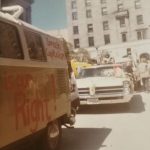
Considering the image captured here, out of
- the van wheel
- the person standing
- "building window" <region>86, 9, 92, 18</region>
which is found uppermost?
"building window" <region>86, 9, 92, 18</region>

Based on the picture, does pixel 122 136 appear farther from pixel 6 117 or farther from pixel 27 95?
pixel 6 117

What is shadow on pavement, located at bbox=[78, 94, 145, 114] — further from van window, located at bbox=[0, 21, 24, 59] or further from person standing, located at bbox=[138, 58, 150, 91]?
→ van window, located at bbox=[0, 21, 24, 59]

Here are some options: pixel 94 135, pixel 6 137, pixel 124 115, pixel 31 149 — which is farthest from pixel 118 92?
pixel 6 137

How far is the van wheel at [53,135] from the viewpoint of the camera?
6.58 m

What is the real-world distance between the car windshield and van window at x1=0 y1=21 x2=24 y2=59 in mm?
8705

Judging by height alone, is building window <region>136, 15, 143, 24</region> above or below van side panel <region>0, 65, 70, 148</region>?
above

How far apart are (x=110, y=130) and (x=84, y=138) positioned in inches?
45.3

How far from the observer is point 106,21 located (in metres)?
63.4

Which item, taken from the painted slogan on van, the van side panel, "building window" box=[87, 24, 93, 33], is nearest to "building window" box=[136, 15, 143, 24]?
"building window" box=[87, 24, 93, 33]

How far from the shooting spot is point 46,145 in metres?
6.56

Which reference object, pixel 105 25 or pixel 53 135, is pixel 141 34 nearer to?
pixel 105 25

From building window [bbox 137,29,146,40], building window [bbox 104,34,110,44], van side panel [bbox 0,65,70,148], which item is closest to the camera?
van side panel [bbox 0,65,70,148]

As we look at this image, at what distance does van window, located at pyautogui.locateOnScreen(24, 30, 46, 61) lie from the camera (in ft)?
19.3

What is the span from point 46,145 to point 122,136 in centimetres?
253
